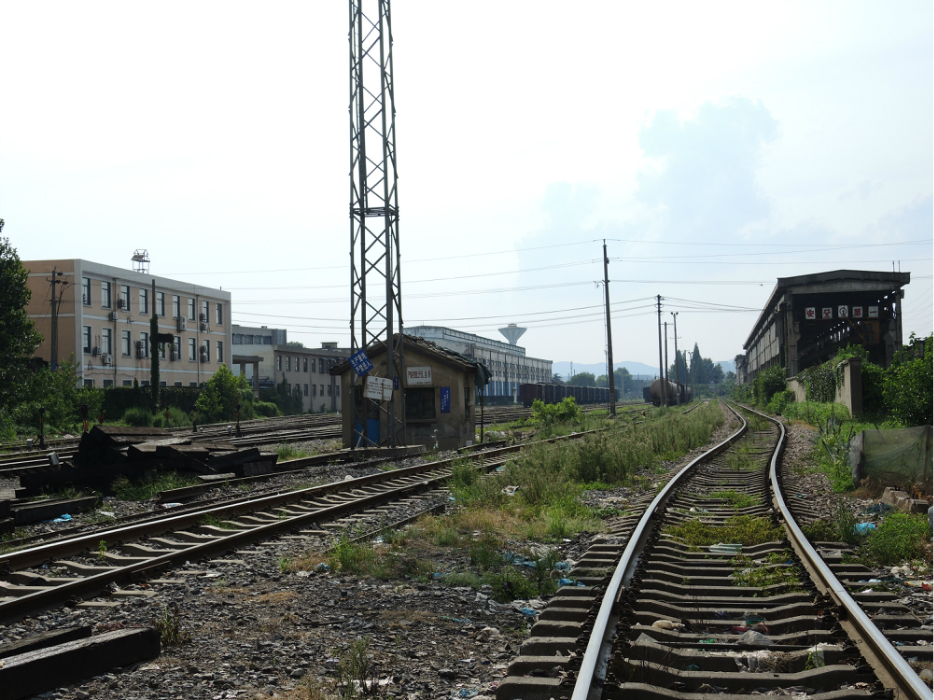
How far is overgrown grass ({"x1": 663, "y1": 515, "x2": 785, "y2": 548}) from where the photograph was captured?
7738 mm

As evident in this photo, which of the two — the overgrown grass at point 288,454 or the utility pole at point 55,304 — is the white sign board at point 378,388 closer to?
the overgrown grass at point 288,454

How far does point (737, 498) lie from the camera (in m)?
10.6

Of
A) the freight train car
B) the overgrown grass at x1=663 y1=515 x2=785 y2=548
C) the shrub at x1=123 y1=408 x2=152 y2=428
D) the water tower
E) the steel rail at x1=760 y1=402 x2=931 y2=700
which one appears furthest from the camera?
the water tower

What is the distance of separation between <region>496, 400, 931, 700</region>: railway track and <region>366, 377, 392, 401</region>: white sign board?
1135 cm

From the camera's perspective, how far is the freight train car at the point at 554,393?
64938 millimetres

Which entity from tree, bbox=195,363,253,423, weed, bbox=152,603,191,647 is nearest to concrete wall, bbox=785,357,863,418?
weed, bbox=152,603,191,647

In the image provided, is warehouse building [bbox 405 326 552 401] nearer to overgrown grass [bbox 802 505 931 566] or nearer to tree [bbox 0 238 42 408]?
tree [bbox 0 238 42 408]

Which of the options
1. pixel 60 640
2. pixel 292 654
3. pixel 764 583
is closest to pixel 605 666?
pixel 292 654

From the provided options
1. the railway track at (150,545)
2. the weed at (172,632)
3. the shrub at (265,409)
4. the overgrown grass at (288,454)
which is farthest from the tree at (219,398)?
the weed at (172,632)

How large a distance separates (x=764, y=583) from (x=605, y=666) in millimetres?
2466

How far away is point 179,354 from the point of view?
60.3 metres

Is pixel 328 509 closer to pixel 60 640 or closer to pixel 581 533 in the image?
pixel 581 533

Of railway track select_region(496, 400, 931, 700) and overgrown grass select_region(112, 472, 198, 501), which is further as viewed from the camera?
overgrown grass select_region(112, 472, 198, 501)

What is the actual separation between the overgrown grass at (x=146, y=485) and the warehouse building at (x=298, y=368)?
175ft
